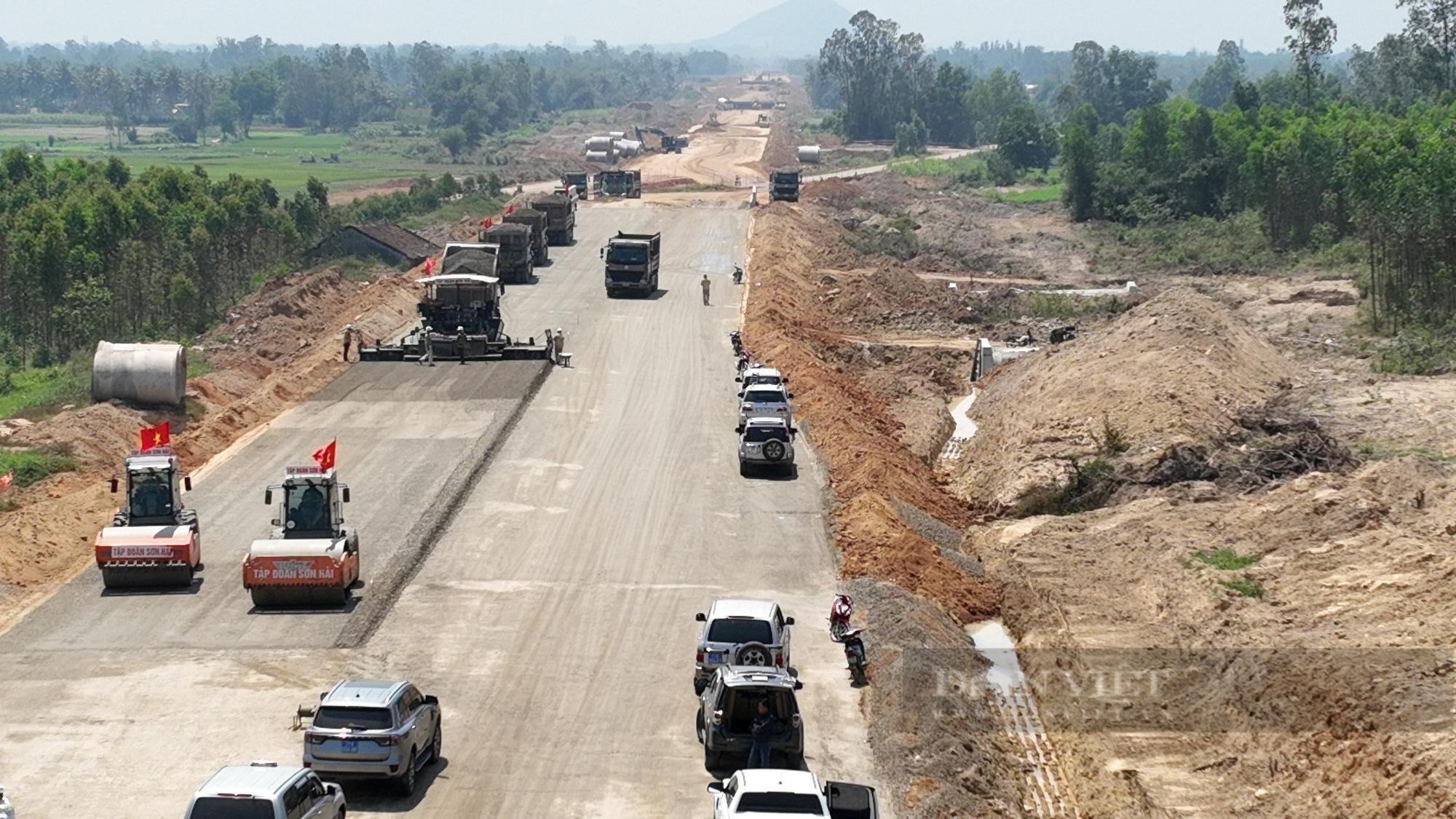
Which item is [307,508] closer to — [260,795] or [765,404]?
[260,795]

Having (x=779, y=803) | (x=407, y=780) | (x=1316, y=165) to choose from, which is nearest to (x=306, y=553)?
(x=407, y=780)

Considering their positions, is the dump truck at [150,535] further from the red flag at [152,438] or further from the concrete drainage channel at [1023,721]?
the concrete drainage channel at [1023,721]

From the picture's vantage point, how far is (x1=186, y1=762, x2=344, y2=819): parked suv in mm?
19750

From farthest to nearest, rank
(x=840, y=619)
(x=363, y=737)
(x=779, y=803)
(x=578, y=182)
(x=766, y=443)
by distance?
(x=578, y=182), (x=766, y=443), (x=840, y=619), (x=363, y=737), (x=779, y=803)

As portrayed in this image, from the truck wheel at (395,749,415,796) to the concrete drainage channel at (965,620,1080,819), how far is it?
392 inches

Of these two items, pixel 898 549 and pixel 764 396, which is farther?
pixel 764 396

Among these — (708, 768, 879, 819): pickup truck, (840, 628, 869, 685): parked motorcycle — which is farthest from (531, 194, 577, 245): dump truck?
(708, 768, 879, 819): pickup truck

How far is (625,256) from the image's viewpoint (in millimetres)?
74000

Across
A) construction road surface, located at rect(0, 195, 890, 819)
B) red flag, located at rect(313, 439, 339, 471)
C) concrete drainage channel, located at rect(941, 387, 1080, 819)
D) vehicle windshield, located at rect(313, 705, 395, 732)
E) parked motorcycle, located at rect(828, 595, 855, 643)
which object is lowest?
concrete drainage channel, located at rect(941, 387, 1080, 819)

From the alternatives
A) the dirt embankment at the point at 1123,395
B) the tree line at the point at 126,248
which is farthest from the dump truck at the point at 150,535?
the tree line at the point at 126,248

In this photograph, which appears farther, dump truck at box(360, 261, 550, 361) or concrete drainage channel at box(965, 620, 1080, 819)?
dump truck at box(360, 261, 550, 361)

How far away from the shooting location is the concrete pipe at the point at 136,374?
5103 centimetres

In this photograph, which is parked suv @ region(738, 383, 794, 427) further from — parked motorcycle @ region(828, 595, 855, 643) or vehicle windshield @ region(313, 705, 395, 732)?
vehicle windshield @ region(313, 705, 395, 732)

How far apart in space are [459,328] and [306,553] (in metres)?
27.9
